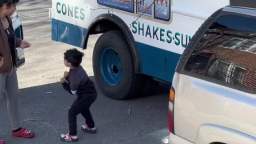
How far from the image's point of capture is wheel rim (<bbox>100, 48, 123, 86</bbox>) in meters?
8.66

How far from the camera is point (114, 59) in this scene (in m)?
8.77

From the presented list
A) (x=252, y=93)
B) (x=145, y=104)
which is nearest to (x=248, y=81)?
(x=252, y=93)

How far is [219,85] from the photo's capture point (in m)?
4.70

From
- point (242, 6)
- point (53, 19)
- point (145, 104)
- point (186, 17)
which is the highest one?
point (242, 6)

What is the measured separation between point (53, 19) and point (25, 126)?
2.30 metres

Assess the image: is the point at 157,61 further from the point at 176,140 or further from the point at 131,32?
the point at 176,140

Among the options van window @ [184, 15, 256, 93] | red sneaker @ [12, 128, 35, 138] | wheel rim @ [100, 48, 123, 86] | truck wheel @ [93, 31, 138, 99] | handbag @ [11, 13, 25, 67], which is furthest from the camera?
wheel rim @ [100, 48, 123, 86]

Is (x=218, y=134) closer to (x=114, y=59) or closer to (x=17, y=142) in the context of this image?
(x=17, y=142)

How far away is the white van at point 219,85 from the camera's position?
4.47 metres

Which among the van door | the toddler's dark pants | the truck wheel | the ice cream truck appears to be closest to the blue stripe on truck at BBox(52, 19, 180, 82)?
the ice cream truck

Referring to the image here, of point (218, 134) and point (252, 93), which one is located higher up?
point (252, 93)

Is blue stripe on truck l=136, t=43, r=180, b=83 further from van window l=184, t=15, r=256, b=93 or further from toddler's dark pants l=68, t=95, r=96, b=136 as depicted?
van window l=184, t=15, r=256, b=93

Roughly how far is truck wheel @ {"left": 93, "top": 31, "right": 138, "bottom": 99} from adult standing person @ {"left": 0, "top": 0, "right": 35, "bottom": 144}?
157 centimetres

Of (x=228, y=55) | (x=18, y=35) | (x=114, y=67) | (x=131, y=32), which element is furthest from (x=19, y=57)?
(x=228, y=55)
